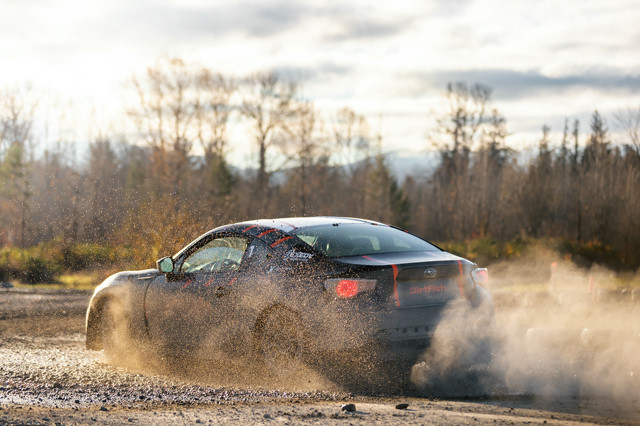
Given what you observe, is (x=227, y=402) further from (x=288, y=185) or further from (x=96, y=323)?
(x=288, y=185)

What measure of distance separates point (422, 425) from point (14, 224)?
1374 inches

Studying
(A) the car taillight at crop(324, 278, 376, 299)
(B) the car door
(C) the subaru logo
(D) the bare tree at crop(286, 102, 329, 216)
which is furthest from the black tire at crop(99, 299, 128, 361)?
(D) the bare tree at crop(286, 102, 329, 216)

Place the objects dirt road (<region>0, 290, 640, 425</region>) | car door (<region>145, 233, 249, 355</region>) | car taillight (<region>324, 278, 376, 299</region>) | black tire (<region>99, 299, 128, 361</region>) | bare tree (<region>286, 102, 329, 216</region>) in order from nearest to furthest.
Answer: dirt road (<region>0, 290, 640, 425</region>) < car taillight (<region>324, 278, 376, 299</region>) < car door (<region>145, 233, 249, 355</region>) < black tire (<region>99, 299, 128, 361</region>) < bare tree (<region>286, 102, 329, 216</region>)

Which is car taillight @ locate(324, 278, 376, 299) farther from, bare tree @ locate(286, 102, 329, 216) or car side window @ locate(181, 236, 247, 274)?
bare tree @ locate(286, 102, 329, 216)

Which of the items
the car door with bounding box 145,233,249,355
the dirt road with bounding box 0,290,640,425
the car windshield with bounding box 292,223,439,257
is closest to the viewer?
the dirt road with bounding box 0,290,640,425

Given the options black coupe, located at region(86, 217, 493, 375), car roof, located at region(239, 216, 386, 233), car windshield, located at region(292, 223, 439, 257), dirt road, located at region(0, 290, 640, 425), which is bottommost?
dirt road, located at region(0, 290, 640, 425)

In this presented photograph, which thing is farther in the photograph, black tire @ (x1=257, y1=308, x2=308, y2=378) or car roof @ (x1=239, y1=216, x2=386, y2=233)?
car roof @ (x1=239, y1=216, x2=386, y2=233)

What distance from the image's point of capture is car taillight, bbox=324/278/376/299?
242 inches

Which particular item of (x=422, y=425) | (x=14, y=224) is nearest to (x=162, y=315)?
(x=422, y=425)

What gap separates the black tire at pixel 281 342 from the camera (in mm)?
6305

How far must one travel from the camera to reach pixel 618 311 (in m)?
13.6

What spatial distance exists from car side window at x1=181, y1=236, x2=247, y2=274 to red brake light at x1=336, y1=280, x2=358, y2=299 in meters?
1.29

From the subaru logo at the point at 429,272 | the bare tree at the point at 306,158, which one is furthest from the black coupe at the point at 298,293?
the bare tree at the point at 306,158

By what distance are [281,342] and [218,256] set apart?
1.41 m
